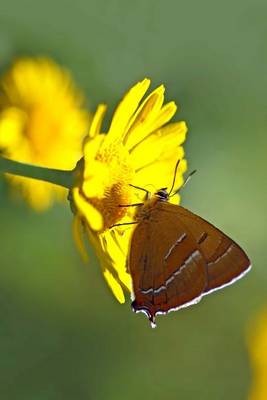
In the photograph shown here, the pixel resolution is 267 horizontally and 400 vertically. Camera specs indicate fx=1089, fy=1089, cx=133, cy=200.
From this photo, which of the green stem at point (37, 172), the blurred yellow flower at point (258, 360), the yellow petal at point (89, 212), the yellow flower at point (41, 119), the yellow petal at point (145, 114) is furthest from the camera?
the blurred yellow flower at point (258, 360)

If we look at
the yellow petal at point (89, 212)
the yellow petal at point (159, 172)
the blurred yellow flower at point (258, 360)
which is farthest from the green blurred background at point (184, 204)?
the yellow petal at point (89, 212)

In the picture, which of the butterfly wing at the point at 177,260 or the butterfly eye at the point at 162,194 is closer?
the butterfly wing at the point at 177,260

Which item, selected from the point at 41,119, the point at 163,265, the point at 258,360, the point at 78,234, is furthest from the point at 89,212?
the point at 258,360

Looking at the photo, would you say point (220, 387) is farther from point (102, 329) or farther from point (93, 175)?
point (93, 175)

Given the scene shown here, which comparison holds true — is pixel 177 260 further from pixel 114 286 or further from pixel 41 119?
pixel 41 119

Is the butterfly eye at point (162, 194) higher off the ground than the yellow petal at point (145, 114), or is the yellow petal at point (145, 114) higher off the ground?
the yellow petal at point (145, 114)

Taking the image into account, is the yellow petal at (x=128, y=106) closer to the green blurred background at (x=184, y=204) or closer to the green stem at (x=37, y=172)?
the green stem at (x=37, y=172)

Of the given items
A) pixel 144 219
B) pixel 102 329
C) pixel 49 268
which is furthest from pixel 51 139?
pixel 144 219
